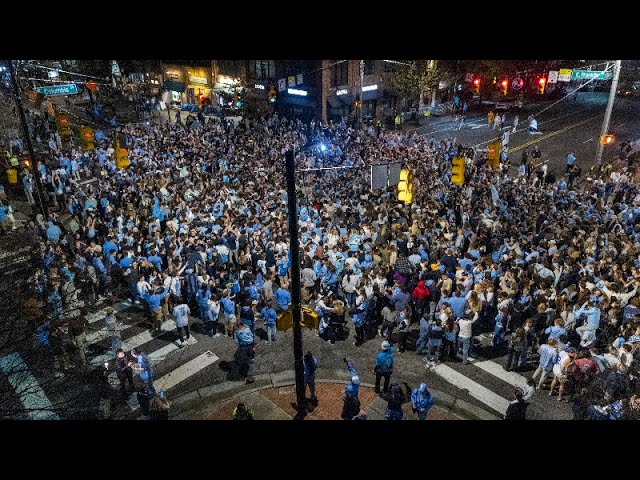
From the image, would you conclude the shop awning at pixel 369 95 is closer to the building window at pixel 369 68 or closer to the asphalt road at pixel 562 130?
the building window at pixel 369 68

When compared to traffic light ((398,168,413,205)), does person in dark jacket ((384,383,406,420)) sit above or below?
below

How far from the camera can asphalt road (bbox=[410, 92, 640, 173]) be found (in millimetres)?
29891

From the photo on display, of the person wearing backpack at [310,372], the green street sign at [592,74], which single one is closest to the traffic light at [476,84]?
the green street sign at [592,74]

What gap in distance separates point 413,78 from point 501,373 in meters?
31.6

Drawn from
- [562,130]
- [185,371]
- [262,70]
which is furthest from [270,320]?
[262,70]

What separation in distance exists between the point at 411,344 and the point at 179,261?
23.4ft

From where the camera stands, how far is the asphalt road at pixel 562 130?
2989 centimetres

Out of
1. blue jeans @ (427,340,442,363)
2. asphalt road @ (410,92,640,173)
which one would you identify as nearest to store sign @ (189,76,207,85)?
asphalt road @ (410,92,640,173)

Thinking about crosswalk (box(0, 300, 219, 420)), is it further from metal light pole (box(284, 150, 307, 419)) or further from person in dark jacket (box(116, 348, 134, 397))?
metal light pole (box(284, 150, 307, 419))

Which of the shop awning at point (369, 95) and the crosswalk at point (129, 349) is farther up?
the shop awning at point (369, 95)

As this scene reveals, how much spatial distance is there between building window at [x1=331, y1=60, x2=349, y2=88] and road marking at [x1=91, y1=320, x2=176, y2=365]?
29165 millimetres

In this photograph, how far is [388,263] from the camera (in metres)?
13.7

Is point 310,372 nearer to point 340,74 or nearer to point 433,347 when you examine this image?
point 433,347

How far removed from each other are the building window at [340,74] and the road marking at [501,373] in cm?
3056
